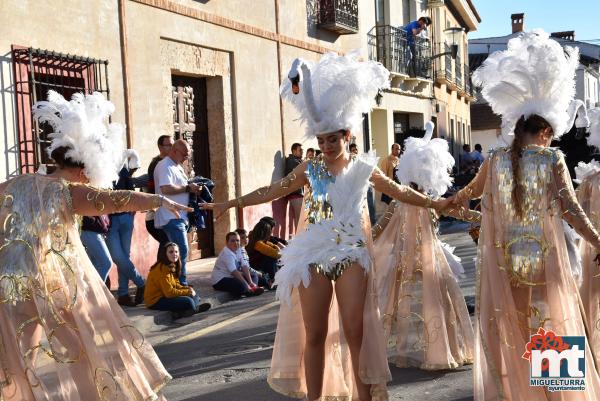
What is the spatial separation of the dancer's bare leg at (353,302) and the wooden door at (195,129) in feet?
28.4

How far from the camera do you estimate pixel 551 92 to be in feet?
16.3

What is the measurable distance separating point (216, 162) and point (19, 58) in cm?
541

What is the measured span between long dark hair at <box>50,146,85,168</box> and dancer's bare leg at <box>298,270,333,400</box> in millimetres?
1486

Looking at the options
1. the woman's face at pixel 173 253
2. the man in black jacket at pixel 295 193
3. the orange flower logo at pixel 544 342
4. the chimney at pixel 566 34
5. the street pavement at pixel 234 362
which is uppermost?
the chimney at pixel 566 34

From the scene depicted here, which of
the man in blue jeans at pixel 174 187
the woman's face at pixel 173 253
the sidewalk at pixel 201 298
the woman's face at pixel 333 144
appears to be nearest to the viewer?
the woman's face at pixel 333 144

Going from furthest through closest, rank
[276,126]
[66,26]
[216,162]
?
[276,126]
[216,162]
[66,26]

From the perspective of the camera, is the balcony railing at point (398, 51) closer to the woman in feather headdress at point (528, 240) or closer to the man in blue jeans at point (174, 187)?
the man in blue jeans at point (174, 187)

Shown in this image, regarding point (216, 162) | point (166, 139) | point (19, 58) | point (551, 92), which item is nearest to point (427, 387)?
point (551, 92)

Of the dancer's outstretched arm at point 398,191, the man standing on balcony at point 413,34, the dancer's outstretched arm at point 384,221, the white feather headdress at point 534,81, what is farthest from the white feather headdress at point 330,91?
the man standing on balcony at point 413,34

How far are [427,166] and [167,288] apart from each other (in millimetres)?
3448

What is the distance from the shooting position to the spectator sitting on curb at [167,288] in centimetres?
889

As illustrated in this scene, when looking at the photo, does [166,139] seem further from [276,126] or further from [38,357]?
[276,126]

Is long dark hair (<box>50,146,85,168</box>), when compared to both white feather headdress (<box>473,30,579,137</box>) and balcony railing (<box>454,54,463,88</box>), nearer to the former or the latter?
white feather headdress (<box>473,30,579,137</box>)

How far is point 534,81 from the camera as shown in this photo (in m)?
4.96
